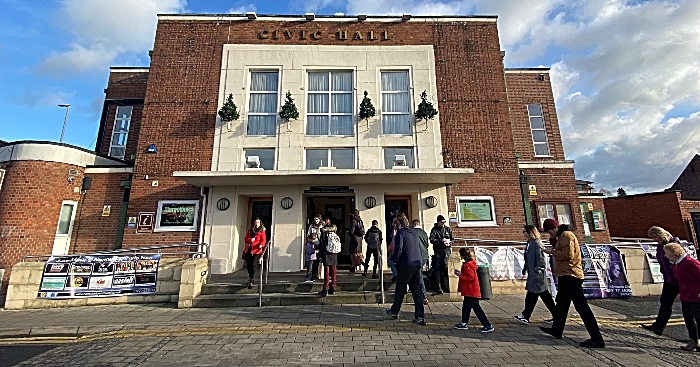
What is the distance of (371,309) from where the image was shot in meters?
6.58

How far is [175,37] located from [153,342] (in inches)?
462

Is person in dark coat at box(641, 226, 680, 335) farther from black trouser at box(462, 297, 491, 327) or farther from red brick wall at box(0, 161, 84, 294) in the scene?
red brick wall at box(0, 161, 84, 294)

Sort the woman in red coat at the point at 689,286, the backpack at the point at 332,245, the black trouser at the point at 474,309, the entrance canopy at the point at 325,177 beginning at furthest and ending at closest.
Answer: the entrance canopy at the point at 325,177 < the backpack at the point at 332,245 < the black trouser at the point at 474,309 < the woman in red coat at the point at 689,286

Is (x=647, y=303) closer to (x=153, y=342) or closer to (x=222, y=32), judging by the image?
(x=153, y=342)

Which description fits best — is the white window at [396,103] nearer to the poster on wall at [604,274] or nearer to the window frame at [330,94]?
the window frame at [330,94]

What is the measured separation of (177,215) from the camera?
10.8 m

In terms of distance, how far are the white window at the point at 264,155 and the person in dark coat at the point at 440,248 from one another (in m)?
6.37

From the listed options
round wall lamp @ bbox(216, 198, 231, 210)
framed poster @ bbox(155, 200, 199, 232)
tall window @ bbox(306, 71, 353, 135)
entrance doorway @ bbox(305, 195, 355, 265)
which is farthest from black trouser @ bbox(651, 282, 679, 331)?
framed poster @ bbox(155, 200, 199, 232)

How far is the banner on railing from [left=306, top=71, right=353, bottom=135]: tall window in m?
6.66

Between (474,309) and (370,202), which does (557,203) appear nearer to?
(370,202)

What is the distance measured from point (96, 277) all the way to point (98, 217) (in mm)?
3958

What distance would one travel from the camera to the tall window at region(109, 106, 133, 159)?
1462 centimetres

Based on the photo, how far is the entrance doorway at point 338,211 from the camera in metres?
11.4

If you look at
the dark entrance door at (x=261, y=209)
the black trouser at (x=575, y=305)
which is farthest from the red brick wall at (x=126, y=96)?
the black trouser at (x=575, y=305)
